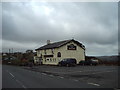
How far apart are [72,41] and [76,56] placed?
4.21 meters

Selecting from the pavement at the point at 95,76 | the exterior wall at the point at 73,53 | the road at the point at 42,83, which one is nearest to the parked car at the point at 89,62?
the exterior wall at the point at 73,53

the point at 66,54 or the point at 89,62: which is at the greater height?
the point at 66,54

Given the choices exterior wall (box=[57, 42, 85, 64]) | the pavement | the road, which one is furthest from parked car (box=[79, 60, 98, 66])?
the road

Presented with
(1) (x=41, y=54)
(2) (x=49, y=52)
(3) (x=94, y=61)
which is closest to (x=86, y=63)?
(3) (x=94, y=61)

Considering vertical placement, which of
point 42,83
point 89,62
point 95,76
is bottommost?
point 89,62

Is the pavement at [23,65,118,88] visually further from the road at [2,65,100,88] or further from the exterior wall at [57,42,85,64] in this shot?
the exterior wall at [57,42,85,64]

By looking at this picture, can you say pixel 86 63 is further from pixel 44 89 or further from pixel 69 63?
pixel 44 89

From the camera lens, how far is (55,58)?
64125 millimetres

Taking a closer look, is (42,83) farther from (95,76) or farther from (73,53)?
(73,53)

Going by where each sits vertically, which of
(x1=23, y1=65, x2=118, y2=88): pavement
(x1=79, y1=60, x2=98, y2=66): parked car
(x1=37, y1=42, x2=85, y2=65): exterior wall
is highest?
(x1=37, y1=42, x2=85, y2=65): exterior wall

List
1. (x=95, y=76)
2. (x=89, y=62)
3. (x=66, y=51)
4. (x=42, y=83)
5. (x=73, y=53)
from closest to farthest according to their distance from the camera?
(x=42, y=83) → (x=95, y=76) → (x=89, y=62) → (x=66, y=51) → (x=73, y=53)

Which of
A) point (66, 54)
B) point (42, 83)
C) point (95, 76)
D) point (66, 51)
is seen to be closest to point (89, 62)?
point (66, 54)

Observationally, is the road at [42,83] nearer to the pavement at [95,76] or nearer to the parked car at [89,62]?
the pavement at [95,76]

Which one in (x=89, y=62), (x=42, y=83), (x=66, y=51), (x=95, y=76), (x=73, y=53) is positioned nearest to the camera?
(x=42, y=83)
